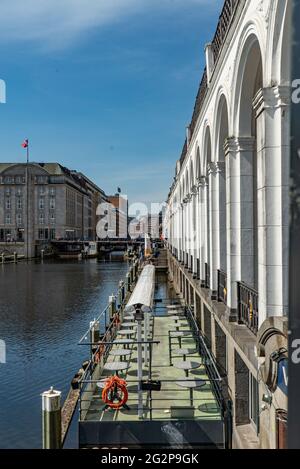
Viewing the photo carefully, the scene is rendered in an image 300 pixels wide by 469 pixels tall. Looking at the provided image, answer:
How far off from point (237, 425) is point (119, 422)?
2968 mm

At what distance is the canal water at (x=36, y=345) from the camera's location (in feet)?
50.7

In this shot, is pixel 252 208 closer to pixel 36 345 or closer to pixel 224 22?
pixel 224 22

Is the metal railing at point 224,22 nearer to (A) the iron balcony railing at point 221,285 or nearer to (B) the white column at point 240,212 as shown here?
(B) the white column at point 240,212

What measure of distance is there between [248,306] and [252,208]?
2.62 meters

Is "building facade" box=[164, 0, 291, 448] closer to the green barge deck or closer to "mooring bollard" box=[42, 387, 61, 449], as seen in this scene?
the green barge deck

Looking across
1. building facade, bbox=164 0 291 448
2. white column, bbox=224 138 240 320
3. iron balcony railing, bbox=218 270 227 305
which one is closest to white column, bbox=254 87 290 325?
building facade, bbox=164 0 291 448

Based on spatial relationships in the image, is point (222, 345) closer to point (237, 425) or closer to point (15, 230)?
point (237, 425)

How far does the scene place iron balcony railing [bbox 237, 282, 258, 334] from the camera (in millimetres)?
10120

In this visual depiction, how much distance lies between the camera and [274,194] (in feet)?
26.2

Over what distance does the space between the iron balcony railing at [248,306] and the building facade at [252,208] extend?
24 millimetres

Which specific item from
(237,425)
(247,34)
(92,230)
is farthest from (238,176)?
(92,230)

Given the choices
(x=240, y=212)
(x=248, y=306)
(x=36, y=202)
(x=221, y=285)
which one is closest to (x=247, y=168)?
(x=240, y=212)

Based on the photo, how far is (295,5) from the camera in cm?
346
